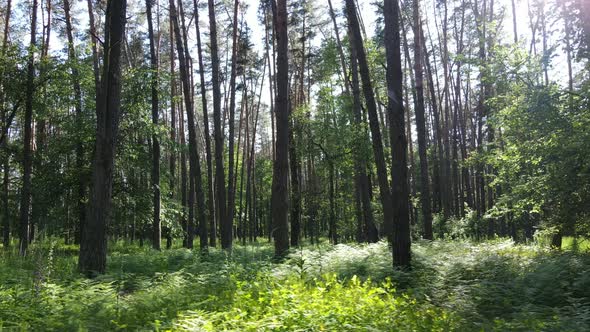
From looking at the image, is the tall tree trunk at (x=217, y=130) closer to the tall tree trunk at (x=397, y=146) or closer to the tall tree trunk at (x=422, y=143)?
the tall tree trunk at (x=422, y=143)

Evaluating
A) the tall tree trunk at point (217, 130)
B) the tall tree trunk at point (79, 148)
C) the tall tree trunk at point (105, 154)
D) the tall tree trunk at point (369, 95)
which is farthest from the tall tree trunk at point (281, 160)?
the tall tree trunk at point (79, 148)

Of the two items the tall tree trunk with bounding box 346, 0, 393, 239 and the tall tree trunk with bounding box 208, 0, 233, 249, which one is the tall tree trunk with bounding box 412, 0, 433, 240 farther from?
the tall tree trunk with bounding box 208, 0, 233, 249

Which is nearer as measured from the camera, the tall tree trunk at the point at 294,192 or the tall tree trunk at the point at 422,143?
the tall tree trunk at the point at 422,143

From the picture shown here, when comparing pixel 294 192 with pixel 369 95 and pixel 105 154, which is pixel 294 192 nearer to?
pixel 369 95

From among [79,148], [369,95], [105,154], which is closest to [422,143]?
[369,95]

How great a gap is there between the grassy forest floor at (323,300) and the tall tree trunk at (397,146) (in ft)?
1.49

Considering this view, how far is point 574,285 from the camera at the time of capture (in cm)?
619

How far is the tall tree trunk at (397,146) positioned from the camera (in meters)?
7.66

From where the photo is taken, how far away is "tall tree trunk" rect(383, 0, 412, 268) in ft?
25.1

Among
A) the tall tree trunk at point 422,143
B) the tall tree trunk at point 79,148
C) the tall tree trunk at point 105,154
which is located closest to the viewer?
the tall tree trunk at point 105,154

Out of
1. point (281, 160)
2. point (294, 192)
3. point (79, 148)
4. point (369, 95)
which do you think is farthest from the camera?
point (294, 192)

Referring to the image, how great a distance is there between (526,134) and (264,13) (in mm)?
19686

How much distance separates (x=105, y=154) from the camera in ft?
26.4

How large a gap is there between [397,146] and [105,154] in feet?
19.0
